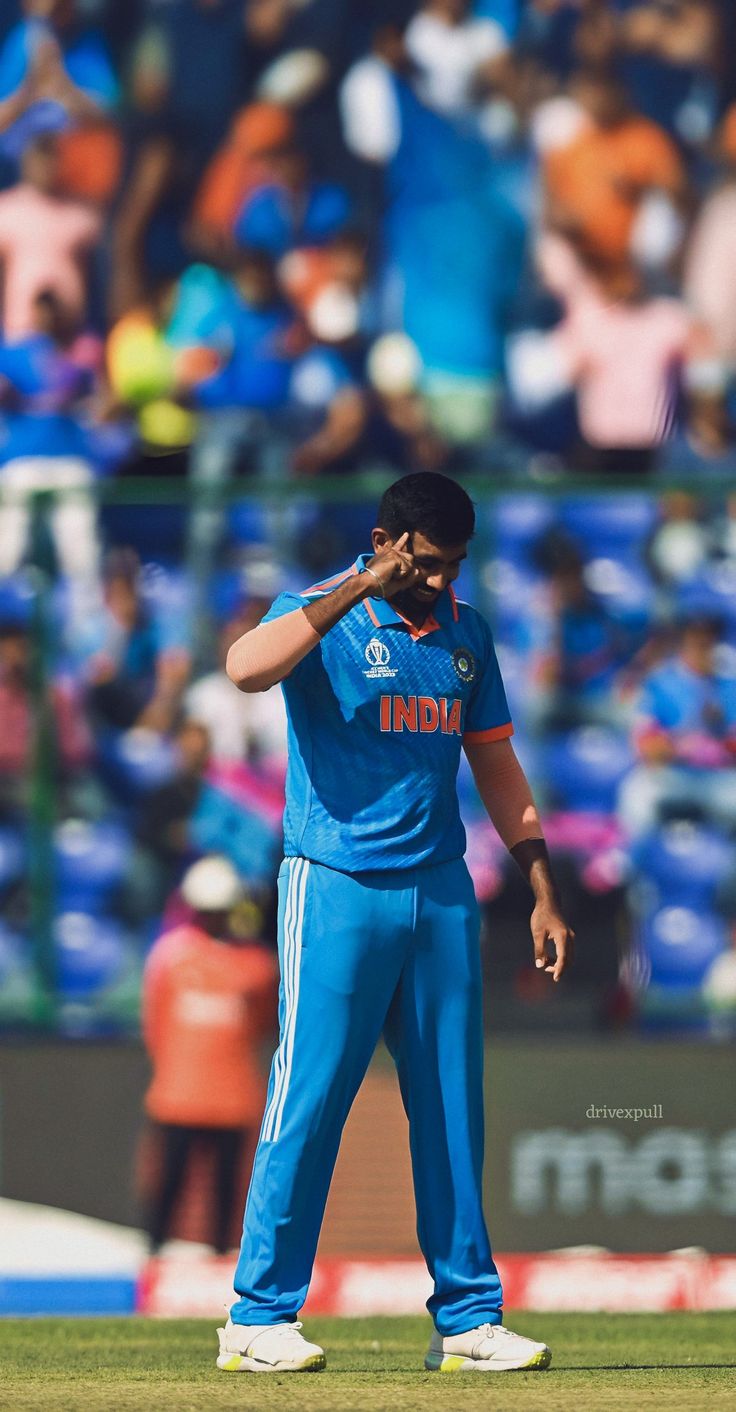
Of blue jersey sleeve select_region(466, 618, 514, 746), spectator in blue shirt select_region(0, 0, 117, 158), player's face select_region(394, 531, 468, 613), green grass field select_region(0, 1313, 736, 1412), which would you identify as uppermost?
spectator in blue shirt select_region(0, 0, 117, 158)

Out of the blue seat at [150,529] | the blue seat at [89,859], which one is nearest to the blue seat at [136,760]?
the blue seat at [89,859]

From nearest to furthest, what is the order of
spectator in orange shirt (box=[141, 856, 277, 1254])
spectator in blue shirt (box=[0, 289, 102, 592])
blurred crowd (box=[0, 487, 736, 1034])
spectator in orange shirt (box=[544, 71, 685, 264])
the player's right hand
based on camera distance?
1. the player's right hand
2. spectator in orange shirt (box=[141, 856, 277, 1254])
3. blurred crowd (box=[0, 487, 736, 1034])
4. spectator in blue shirt (box=[0, 289, 102, 592])
5. spectator in orange shirt (box=[544, 71, 685, 264])

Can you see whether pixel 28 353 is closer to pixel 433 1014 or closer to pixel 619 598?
pixel 619 598

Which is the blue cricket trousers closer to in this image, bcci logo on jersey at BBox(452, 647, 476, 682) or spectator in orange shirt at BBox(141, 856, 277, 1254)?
bcci logo on jersey at BBox(452, 647, 476, 682)

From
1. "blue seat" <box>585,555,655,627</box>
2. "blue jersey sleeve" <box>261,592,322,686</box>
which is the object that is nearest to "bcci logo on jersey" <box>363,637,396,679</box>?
"blue jersey sleeve" <box>261,592,322,686</box>

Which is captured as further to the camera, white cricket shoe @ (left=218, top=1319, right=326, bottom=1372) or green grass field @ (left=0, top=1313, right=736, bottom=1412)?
white cricket shoe @ (left=218, top=1319, right=326, bottom=1372)

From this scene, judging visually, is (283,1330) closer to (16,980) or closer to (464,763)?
(16,980)

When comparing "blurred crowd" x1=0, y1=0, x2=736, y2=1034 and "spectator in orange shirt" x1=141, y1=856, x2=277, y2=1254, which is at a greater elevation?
"blurred crowd" x1=0, y1=0, x2=736, y2=1034

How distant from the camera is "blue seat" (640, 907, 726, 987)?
856 centimetres

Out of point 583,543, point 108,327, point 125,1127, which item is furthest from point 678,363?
point 125,1127

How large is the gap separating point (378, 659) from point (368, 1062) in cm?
81

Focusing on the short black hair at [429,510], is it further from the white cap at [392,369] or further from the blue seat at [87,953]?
the white cap at [392,369]

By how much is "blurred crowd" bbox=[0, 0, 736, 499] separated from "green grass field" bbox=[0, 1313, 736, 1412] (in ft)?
16.7

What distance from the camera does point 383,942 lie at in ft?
14.6
